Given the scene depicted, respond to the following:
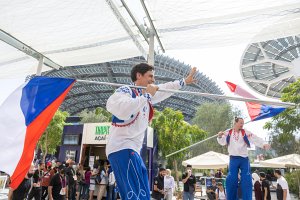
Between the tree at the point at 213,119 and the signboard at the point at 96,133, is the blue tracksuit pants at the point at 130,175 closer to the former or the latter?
the signboard at the point at 96,133

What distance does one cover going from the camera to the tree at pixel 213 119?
3450cm

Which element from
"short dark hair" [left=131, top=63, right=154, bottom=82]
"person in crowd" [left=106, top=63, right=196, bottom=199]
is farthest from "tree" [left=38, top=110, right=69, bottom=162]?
"person in crowd" [left=106, top=63, right=196, bottom=199]

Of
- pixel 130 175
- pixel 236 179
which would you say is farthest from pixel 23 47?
pixel 130 175

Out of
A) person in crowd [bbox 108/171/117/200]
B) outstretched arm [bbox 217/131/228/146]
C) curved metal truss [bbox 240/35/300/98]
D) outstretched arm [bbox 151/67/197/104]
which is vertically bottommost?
person in crowd [bbox 108/171/117/200]

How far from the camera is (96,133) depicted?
61.1 feet

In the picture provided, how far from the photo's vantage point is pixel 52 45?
899cm

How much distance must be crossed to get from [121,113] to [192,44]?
22.3ft

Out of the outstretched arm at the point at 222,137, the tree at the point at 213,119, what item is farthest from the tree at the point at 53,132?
the outstretched arm at the point at 222,137

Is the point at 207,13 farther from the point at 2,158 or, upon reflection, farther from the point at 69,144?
the point at 69,144

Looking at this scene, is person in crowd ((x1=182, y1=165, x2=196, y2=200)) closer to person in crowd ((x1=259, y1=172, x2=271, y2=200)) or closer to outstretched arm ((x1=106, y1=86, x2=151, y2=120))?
person in crowd ((x1=259, y1=172, x2=271, y2=200))

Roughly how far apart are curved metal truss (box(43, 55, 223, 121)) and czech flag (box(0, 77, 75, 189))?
31.4 metres

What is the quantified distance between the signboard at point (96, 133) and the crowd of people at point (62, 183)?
442cm

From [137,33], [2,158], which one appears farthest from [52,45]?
[2,158]

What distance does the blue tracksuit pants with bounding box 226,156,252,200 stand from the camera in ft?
16.3
